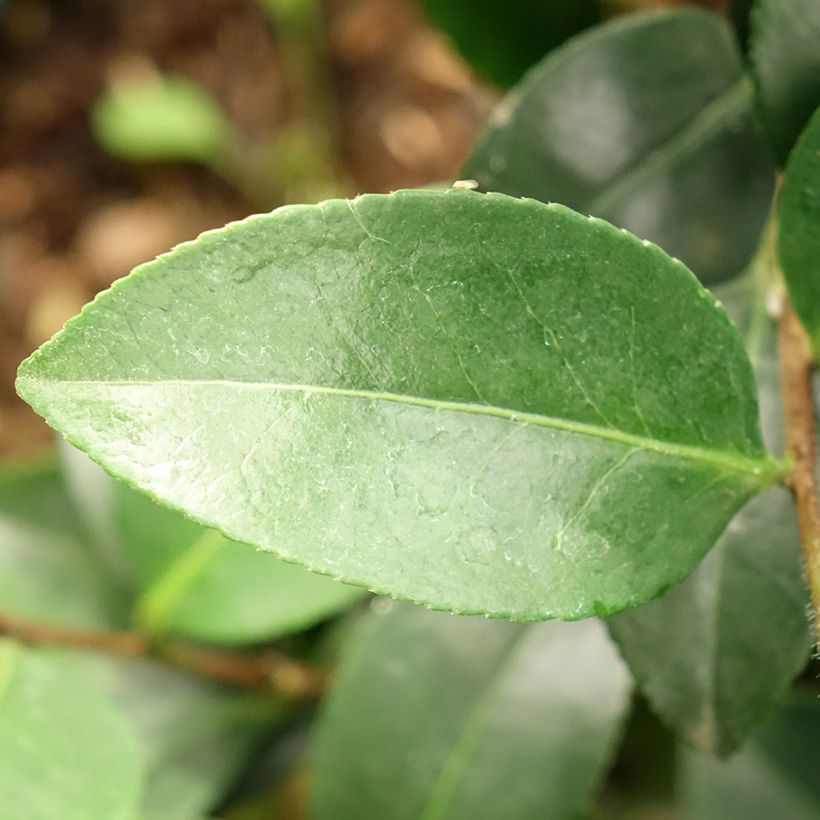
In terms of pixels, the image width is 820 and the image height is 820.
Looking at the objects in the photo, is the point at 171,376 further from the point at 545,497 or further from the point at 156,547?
the point at 156,547

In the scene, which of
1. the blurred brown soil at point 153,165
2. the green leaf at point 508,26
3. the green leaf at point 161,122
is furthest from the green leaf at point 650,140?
the green leaf at point 161,122

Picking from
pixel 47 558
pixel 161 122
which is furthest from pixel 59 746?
pixel 161 122

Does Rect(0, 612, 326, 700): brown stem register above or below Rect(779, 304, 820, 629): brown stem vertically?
below

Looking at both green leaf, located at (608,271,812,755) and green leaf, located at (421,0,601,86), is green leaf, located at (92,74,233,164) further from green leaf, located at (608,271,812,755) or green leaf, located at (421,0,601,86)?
green leaf, located at (608,271,812,755)

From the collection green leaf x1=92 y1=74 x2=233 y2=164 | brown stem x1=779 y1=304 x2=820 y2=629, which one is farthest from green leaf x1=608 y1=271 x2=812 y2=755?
green leaf x1=92 y1=74 x2=233 y2=164

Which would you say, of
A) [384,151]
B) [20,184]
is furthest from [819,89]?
[20,184]

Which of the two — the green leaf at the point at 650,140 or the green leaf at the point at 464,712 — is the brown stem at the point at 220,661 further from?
the green leaf at the point at 650,140
